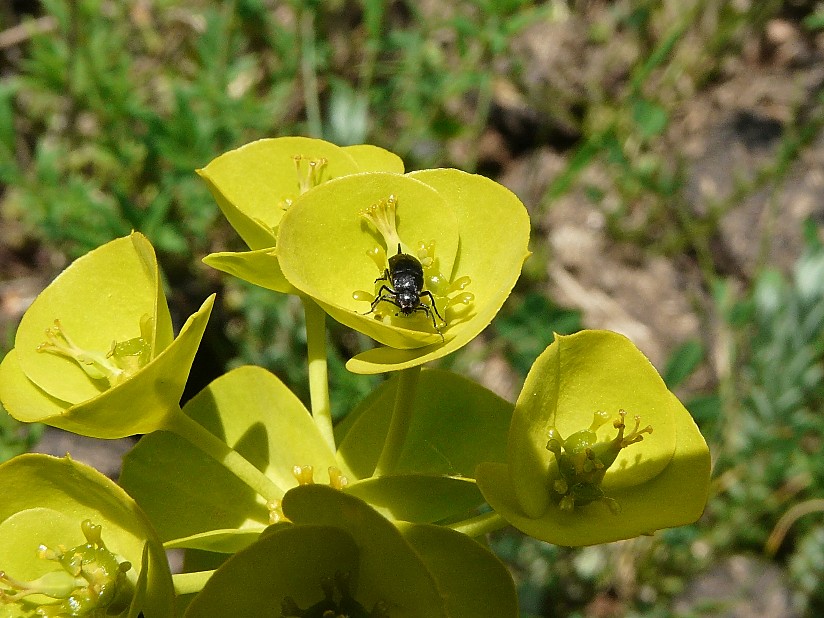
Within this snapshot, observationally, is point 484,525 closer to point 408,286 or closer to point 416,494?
point 416,494

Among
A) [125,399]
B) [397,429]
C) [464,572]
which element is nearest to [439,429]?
[397,429]

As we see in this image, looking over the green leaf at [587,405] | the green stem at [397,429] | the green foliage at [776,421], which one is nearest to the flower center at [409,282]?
the green stem at [397,429]

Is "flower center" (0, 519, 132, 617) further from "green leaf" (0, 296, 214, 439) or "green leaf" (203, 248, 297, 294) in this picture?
"green leaf" (203, 248, 297, 294)

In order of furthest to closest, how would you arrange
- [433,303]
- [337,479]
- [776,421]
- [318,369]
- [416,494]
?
[776,421], [318,369], [337,479], [433,303], [416,494]

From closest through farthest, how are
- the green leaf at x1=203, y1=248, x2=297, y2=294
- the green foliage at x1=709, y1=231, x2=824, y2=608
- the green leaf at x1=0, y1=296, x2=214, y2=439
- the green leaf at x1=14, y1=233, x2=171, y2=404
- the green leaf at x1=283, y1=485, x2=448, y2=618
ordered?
the green leaf at x1=283, y1=485, x2=448, y2=618 < the green leaf at x1=0, y1=296, x2=214, y2=439 < the green leaf at x1=203, y1=248, x2=297, y2=294 < the green leaf at x1=14, y1=233, x2=171, y2=404 < the green foliage at x1=709, y1=231, x2=824, y2=608

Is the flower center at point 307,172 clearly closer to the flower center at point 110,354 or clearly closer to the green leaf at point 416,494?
the flower center at point 110,354

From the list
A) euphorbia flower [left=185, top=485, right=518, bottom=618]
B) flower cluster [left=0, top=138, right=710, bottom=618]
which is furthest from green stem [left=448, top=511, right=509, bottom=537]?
euphorbia flower [left=185, top=485, right=518, bottom=618]
